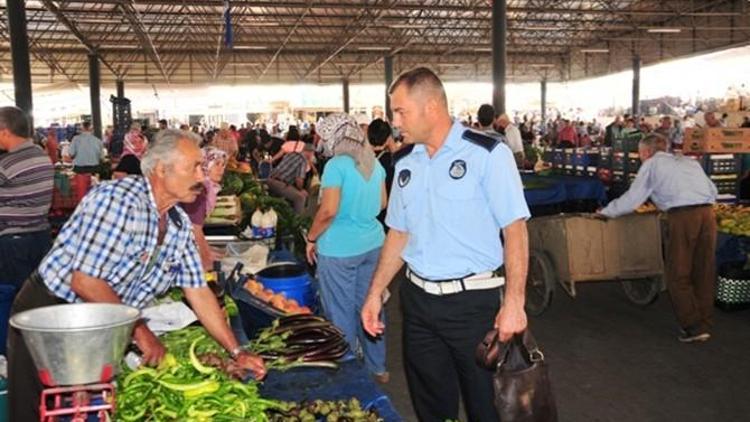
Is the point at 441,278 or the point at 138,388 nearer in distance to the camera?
the point at 138,388

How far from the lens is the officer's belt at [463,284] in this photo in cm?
293

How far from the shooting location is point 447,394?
312cm

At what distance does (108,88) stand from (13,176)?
37936mm

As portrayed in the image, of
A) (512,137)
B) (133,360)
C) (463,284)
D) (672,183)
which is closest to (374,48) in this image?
(512,137)

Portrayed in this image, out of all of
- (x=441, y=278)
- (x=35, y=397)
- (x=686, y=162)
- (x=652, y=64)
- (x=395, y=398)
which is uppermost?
(x=652, y=64)

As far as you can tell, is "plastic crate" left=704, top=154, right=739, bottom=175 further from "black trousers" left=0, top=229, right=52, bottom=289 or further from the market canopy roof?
the market canopy roof

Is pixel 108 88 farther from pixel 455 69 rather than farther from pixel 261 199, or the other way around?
pixel 261 199

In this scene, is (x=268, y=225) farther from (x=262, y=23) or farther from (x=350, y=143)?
(x=262, y=23)

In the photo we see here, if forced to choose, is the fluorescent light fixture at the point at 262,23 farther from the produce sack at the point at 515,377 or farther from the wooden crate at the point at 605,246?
the produce sack at the point at 515,377

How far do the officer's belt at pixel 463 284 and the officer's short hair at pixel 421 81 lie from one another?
30.1 inches

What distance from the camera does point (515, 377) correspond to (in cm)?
275

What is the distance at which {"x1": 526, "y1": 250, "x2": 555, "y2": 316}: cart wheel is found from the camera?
629 cm

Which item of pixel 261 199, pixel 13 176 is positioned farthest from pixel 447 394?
pixel 261 199

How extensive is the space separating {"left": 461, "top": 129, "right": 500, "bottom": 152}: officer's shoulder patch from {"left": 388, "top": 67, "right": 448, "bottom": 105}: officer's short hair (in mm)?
186
